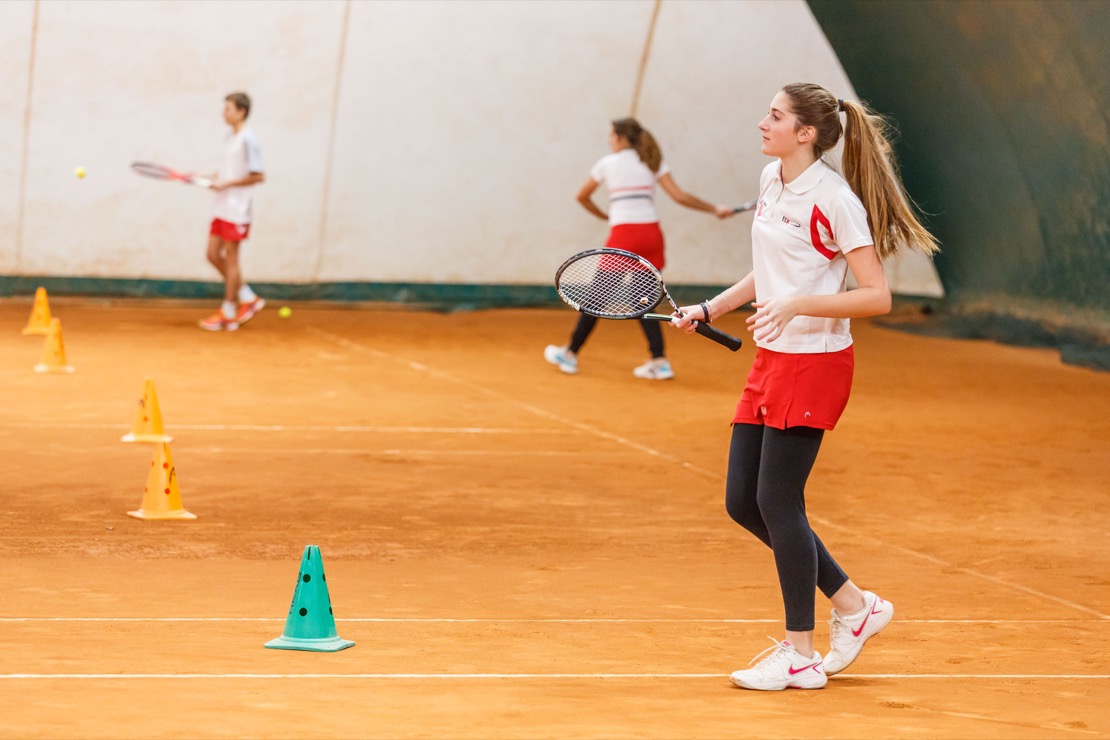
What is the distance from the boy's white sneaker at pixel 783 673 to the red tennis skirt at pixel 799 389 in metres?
0.66

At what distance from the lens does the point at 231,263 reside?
14.3 meters

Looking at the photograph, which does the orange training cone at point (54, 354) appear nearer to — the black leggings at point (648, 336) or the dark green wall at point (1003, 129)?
the black leggings at point (648, 336)

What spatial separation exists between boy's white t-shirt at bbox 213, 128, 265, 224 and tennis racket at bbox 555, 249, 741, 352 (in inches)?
345

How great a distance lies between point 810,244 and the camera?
450 centimetres

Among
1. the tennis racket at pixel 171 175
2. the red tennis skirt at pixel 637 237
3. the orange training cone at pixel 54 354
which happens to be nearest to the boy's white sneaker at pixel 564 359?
the red tennis skirt at pixel 637 237

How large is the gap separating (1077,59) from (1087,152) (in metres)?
1.20

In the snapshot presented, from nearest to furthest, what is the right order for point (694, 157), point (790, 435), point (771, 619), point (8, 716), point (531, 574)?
1. point (8, 716)
2. point (790, 435)
3. point (771, 619)
4. point (531, 574)
5. point (694, 157)

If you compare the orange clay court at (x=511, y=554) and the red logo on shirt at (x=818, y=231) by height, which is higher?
the red logo on shirt at (x=818, y=231)

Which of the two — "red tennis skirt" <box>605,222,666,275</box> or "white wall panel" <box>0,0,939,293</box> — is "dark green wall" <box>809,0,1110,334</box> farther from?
"red tennis skirt" <box>605,222,666,275</box>

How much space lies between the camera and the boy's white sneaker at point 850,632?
473cm

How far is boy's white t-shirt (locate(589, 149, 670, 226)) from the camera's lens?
38.9ft

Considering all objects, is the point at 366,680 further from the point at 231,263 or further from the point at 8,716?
the point at 231,263

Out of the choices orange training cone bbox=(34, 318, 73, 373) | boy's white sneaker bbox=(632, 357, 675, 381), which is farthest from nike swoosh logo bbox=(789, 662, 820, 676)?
orange training cone bbox=(34, 318, 73, 373)

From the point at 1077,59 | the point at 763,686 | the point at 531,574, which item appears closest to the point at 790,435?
the point at 763,686
